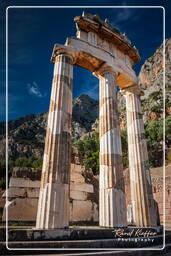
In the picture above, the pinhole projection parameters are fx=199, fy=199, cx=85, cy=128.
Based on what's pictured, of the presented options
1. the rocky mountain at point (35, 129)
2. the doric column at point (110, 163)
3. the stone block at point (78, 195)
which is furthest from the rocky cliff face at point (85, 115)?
the doric column at point (110, 163)

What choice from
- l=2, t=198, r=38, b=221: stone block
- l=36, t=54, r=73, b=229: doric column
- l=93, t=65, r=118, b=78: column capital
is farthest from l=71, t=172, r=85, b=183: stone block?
l=93, t=65, r=118, b=78: column capital

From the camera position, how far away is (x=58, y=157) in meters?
6.88

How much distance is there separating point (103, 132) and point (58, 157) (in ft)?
9.04

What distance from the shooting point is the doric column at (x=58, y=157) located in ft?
20.2

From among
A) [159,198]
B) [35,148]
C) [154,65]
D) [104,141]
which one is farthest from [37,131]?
[104,141]

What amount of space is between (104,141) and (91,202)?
4366 millimetres

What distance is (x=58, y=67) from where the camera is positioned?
8555mm

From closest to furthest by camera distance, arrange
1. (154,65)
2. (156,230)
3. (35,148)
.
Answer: (156,230), (35,148), (154,65)

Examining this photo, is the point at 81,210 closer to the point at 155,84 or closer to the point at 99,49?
the point at 99,49

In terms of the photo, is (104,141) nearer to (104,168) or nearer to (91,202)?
(104,168)

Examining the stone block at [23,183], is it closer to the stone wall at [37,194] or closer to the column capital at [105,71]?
the stone wall at [37,194]

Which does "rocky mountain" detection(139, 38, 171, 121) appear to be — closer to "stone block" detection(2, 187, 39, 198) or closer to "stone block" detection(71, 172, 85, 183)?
"stone block" detection(71, 172, 85, 183)

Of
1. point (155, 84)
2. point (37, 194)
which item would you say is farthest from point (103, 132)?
point (155, 84)

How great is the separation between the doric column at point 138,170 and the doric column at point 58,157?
384 cm
